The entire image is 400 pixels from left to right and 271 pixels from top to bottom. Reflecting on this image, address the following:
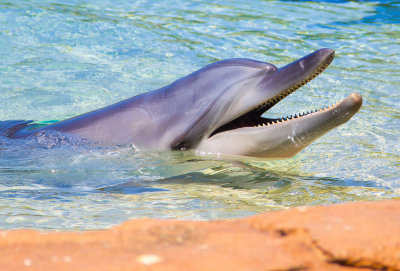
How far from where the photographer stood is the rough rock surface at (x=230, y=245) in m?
1.88

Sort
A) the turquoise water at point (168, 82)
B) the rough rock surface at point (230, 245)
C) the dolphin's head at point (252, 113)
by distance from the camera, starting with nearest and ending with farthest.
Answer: the rough rock surface at point (230, 245) < the turquoise water at point (168, 82) < the dolphin's head at point (252, 113)

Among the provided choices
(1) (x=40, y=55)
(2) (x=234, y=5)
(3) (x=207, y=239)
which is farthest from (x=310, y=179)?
(2) (x=234, y=5)

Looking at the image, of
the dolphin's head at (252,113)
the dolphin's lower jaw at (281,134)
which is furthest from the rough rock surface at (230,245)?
the dolphin's head at (252,113)

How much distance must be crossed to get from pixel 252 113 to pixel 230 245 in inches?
111

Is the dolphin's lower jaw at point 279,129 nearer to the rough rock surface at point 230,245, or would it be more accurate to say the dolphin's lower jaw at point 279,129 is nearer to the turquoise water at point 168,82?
the turquoise water at point 168,82

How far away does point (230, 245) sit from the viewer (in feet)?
6.53

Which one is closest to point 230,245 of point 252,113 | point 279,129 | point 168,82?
point 279,129

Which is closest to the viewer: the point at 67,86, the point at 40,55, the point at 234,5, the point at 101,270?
the point at 101,270

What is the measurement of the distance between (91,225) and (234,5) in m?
8.62

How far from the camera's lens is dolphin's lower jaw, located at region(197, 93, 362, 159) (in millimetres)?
4227

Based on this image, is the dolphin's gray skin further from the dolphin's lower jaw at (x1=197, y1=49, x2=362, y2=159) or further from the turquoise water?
the turquoise water

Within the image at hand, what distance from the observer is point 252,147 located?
4.61m

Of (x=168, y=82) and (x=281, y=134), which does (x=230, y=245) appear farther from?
(x=168, y=82)

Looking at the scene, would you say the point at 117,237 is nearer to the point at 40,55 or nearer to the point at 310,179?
the point at 310,179
